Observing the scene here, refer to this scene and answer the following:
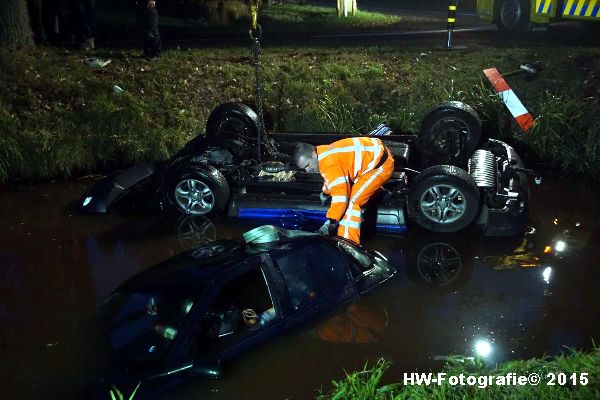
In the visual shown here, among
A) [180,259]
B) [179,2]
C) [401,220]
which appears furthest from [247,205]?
[179,2]

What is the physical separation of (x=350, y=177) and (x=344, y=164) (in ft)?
0.57

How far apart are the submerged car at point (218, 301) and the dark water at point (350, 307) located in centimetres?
21

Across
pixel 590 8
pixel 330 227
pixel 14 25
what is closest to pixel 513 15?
pixel 590 8

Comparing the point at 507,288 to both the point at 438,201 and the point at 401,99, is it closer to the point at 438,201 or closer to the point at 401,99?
the point at 438,201

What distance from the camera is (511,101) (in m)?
9.33

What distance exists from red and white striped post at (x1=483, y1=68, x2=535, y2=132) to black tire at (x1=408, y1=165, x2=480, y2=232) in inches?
129

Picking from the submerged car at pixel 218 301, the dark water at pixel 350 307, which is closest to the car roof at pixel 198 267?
the submerged car at pixel 218 301

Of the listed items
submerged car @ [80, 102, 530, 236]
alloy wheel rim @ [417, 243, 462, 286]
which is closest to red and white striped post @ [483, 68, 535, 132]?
submerged car @ [80, 102, 530, 236]

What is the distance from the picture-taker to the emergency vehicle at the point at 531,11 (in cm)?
1311

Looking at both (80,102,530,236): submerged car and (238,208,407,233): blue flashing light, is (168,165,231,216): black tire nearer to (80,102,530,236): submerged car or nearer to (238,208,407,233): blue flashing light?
(80,102,530,236): submerged car

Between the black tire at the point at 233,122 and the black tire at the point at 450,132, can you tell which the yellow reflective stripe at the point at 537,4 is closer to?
the black tire at the point at 450,132

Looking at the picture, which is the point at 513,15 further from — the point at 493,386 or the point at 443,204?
the point at 493,386

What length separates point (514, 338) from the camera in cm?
486

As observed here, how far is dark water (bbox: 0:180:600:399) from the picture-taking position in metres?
4.45
